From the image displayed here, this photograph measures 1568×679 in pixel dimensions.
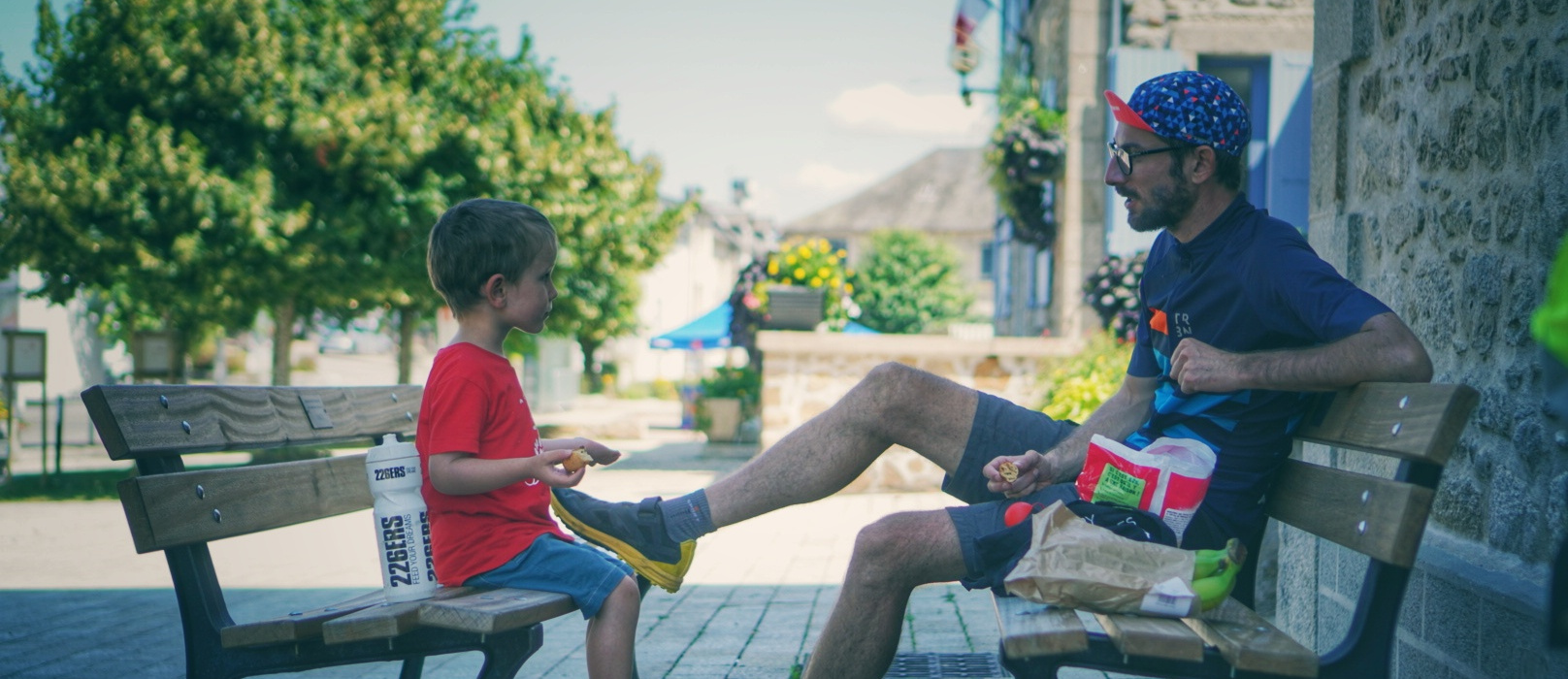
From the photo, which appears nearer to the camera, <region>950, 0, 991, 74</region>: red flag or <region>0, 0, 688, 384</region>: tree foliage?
<region>0, 0, 688, 384</region>: tree foliage

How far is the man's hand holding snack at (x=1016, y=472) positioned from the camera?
265cm

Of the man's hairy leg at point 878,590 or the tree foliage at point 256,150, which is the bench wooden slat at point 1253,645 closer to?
the man's hairy leg at point 878,590

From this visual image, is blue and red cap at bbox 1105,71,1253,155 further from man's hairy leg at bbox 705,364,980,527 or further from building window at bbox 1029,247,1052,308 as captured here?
building window at bbox 1029,247,1052,308

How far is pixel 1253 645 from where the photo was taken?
197 centimetres

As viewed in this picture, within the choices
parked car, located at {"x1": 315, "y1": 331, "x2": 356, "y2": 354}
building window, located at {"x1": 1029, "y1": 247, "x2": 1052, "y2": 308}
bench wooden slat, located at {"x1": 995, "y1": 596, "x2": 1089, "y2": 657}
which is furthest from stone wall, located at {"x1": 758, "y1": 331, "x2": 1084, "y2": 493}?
parked car, located at {"x1": 315, "y1": 331, "x2": 356, "y2": 354}

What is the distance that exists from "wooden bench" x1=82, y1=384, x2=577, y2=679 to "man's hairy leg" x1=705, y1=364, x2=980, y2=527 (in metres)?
0.57

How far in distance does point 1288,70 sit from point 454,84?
31.7 ft

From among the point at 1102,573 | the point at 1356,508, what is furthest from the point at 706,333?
the point at 1356,508

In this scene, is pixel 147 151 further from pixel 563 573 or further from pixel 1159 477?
pixel 1159 477

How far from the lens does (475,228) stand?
2.59m

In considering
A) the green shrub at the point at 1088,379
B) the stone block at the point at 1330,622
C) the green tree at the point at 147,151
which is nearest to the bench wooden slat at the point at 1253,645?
the stone block at the point at 1330,622

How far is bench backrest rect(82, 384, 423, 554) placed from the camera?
7.26ft

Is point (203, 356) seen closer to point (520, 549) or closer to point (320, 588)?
point (320, 588)

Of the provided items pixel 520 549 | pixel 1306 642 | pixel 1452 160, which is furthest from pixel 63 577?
pixel 1452 160
